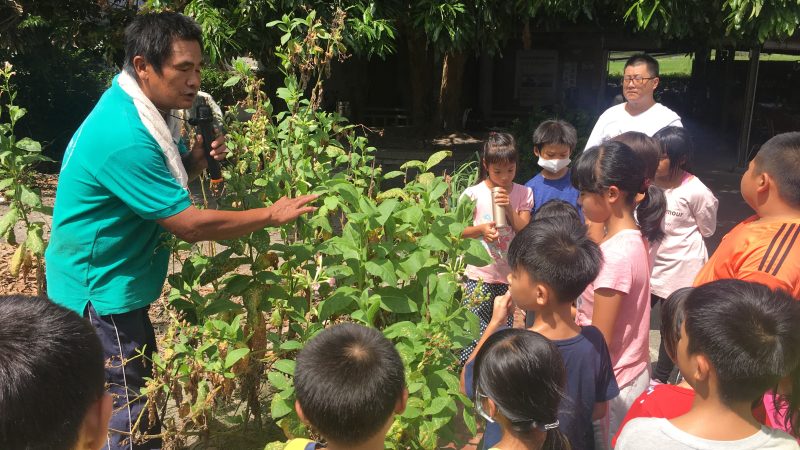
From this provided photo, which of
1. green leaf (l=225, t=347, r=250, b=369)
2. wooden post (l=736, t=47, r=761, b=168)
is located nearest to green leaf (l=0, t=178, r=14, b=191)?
green leaf (l=225, t=347, r=250, b=369)

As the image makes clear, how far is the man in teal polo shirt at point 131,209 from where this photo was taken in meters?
A: 2.50

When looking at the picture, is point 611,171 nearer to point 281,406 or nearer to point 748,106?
point 281,406

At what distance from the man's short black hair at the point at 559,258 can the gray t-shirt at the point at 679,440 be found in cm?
57

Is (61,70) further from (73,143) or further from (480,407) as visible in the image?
(480,407)

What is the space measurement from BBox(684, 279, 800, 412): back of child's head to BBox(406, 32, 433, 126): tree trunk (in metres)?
10.9

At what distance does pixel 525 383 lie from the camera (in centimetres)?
188

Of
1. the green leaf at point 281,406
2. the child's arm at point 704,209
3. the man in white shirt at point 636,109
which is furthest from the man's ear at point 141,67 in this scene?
the man in white shirt at point 636,109

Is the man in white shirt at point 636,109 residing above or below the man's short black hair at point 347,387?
above

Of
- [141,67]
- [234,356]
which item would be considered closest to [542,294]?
[234,356]

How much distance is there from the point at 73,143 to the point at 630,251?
212 cm

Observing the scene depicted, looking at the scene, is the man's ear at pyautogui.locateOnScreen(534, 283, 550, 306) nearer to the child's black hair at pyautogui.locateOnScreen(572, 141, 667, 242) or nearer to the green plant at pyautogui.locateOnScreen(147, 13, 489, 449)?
the green plant at pyautogui.locateOnScreen(147, 13, 489, 449)

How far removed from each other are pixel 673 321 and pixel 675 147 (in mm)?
1969

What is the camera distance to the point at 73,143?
2.63 m

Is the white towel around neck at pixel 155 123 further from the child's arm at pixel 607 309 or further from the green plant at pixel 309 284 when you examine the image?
the child's arm at pixel 607 309
